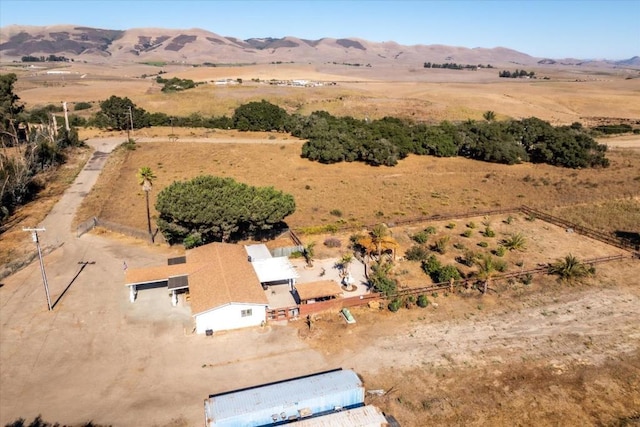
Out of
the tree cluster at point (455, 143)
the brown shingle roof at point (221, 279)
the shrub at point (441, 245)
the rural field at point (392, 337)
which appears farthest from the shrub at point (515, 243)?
the tree cluster at point (455, 143)

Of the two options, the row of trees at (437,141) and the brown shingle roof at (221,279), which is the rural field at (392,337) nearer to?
the brown shingle roof at (221,279)

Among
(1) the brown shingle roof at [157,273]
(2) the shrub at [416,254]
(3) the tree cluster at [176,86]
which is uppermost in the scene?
(3) the tree cluster at [176,86]

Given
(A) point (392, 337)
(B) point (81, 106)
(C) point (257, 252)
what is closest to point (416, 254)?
(A) point (392, 337)

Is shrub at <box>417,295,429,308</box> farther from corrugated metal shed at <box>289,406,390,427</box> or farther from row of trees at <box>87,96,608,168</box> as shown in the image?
row of trees at <box>87,96,608,168</box>

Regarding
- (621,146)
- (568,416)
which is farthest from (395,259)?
(621,146)

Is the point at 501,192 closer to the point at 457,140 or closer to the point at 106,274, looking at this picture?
the point at 457,140

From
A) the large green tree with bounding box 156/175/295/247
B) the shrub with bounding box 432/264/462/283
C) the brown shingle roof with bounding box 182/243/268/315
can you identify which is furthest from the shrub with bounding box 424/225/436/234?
the brown shingle roof with bounding box 182/243/268/315
